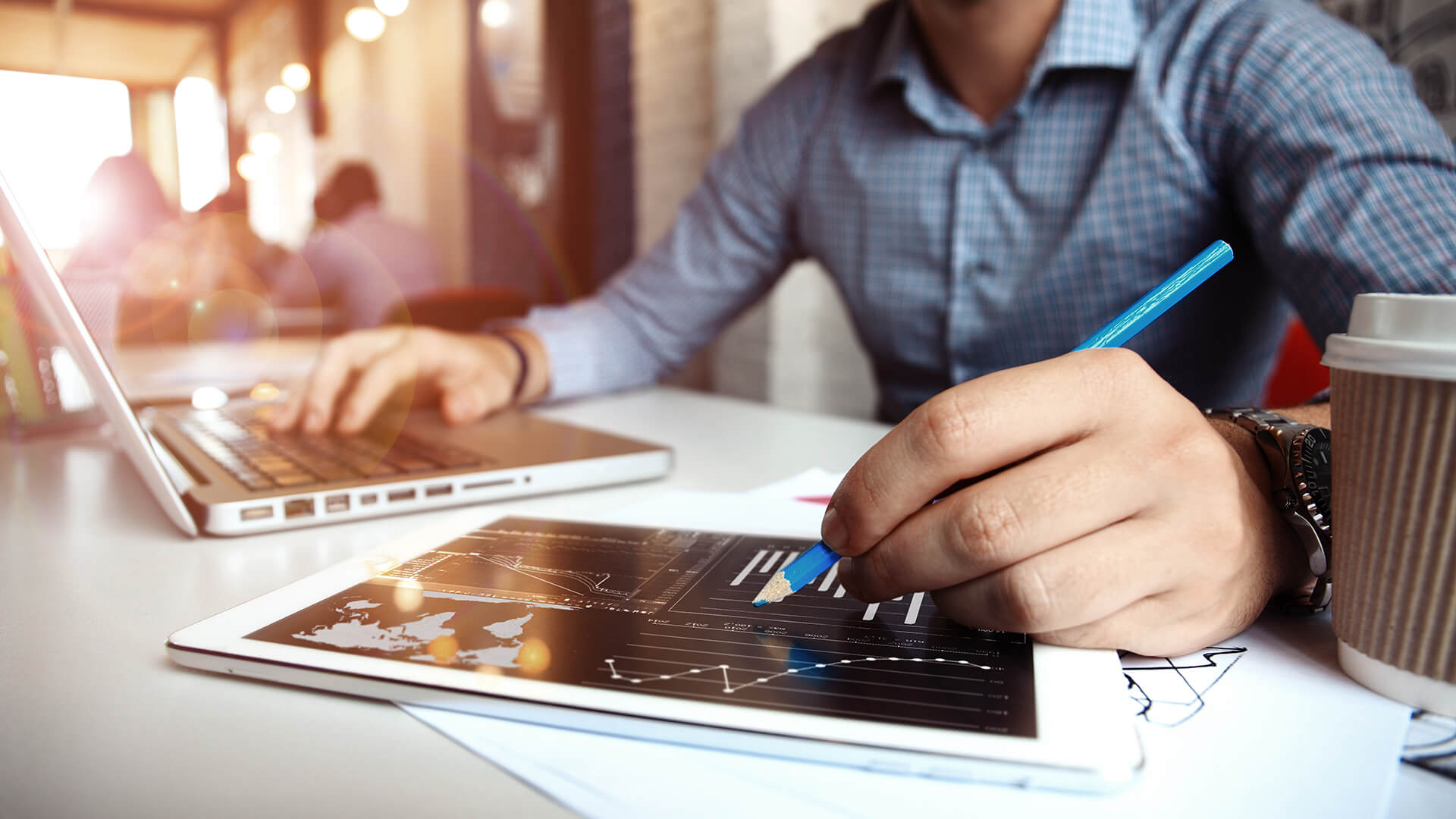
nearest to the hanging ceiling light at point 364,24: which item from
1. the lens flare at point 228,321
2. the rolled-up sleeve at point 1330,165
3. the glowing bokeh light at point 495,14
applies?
the glowing bokeh light at point 495,14

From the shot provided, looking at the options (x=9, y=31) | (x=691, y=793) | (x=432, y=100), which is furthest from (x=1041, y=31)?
(x=9, y=31)

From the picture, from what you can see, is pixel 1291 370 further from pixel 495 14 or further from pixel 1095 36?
pixel 495 14

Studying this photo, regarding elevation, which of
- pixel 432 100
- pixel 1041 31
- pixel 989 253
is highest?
pixel 432 100

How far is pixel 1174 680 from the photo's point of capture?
0.34m

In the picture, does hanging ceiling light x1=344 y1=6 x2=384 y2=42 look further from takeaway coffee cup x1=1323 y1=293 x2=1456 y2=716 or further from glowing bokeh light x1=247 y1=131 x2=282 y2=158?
takeaway coffee cup x1=1323 y1=293 x2=1456 y2=716

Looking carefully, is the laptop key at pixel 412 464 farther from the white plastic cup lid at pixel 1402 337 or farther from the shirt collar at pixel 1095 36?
the shirt collar at pixel 1095 36

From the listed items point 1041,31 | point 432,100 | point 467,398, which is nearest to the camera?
point 467,398

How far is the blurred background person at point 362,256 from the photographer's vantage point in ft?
11.3

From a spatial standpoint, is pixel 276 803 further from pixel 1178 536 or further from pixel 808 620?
pixel 1178 536

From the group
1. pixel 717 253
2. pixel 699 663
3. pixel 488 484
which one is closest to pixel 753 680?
pixel 699 663

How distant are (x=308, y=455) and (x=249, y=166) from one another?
6025mm

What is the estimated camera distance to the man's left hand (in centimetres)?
32

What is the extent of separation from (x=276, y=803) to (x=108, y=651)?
17cm

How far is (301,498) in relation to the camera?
55 centimetres
